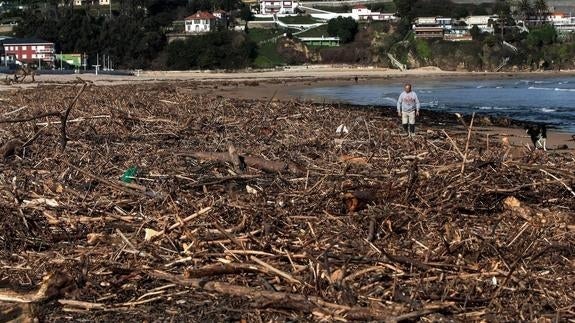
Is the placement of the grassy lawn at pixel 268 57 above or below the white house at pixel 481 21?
below

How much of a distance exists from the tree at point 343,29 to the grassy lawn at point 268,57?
12.0 metres

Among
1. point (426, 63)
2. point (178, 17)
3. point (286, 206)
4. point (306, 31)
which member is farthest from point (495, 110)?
point (178, 17)

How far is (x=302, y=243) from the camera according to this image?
6.03 meters

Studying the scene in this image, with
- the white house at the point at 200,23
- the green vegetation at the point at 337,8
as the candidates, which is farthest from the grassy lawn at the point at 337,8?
the white house at the point at 200,23

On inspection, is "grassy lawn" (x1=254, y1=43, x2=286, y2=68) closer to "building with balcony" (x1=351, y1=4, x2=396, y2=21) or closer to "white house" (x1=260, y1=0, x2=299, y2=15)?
"building with balcony" (x1=351, y1=4, x2=396, y2=21)

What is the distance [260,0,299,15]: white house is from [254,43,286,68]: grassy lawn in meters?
28.6

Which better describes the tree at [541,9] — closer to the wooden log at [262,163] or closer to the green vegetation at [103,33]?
the green vegetation at [103,33]

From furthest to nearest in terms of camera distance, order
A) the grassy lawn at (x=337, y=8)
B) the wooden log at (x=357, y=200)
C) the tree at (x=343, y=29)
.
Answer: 1. the grassy lawn at (x=337, y=8)
2. the tree at (x=343, y=29)
3. the wooden log at (x=357, y=200)

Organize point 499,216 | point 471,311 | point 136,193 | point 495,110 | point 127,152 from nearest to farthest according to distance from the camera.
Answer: point 471,311, point 499,216, point 136,193, point 127,152, point 495,110

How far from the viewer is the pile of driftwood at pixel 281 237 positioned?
500 centimetres

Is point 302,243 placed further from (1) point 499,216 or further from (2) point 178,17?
(2) point 178,17

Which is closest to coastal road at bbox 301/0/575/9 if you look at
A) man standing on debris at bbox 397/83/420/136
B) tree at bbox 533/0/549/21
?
tree at bbox 533/0/549/21

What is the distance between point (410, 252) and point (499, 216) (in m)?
1.51

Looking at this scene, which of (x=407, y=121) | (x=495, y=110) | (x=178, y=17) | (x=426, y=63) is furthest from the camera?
(x=178, y=17)
